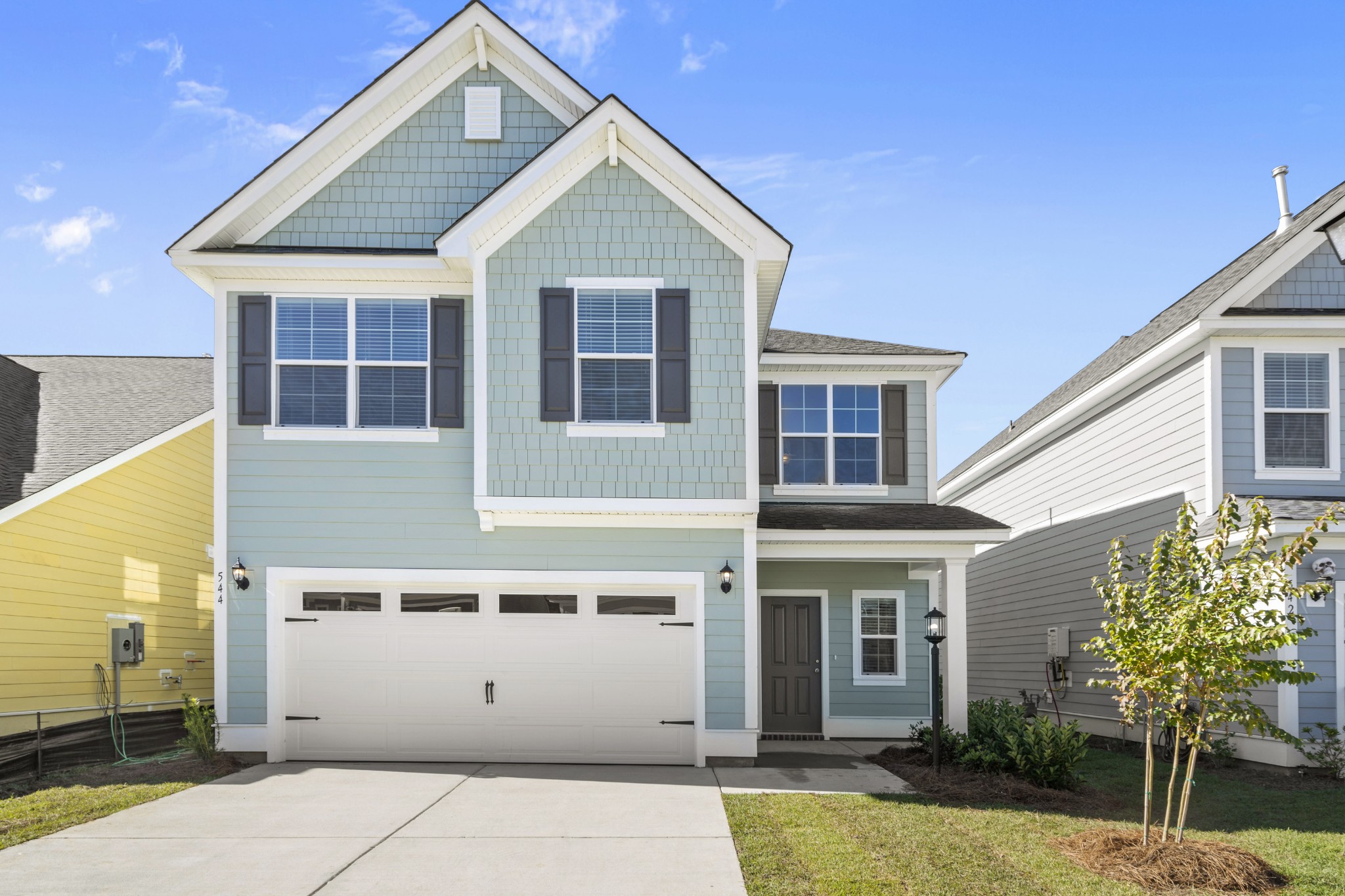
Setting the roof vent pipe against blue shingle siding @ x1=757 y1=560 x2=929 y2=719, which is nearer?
the roof vent pipe

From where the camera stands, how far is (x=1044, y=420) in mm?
17812

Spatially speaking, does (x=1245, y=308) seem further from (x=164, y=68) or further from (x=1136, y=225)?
(x=164, y=68)

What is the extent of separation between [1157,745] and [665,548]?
23.3 ft

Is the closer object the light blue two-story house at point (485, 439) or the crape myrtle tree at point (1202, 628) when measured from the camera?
the crape myrtle tree at point (1202, 628)

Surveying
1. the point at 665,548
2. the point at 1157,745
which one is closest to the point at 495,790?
the point at 665,548

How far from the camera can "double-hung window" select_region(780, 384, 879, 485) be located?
15156 mm

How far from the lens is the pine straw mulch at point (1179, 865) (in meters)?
7.08

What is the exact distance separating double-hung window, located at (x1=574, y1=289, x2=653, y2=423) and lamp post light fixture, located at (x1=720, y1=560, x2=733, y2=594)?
1856 millimetres

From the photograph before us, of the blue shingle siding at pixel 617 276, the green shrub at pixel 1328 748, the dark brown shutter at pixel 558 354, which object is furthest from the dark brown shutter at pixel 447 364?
the green shrub at pixel 1328 748

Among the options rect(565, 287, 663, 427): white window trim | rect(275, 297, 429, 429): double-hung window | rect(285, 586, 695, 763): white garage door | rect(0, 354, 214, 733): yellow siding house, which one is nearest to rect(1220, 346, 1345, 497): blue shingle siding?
rect(285, 586, 695, 763): white garage door

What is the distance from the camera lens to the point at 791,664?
15.3 meters

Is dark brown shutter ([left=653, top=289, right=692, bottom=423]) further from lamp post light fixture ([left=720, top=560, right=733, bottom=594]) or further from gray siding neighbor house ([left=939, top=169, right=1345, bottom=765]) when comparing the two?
gray siding neighbor house ([left=939, top=169, right=1345, bottom=765])

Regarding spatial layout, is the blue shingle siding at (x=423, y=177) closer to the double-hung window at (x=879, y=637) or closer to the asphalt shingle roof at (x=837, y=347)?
the asphalt shingle roof at (x=837, y=347)

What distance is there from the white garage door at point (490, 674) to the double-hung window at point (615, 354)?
2.07 m
